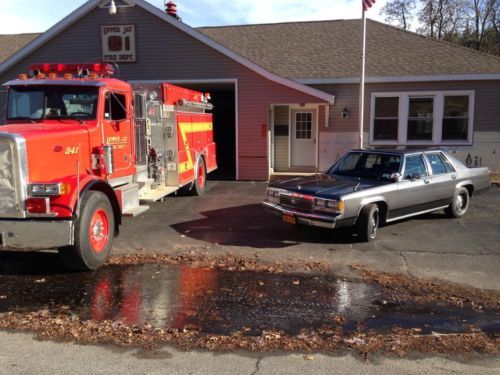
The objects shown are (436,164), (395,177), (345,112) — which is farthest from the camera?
(345,112)

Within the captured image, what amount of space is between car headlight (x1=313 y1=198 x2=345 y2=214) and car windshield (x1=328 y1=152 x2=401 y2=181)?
1.46 metres

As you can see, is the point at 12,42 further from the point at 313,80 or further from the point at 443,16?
the point at 443,16

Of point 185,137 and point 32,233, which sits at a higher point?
point 185,137

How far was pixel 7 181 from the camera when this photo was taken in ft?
18.9

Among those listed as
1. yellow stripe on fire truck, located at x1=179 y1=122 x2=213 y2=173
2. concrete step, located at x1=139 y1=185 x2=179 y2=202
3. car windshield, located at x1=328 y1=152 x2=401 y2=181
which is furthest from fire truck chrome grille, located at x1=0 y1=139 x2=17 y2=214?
car windshield, located at x1=328 y1=152 x2=401 y2=181

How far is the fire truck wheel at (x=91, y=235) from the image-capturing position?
6.07 metres

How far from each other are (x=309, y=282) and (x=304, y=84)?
34.8ft

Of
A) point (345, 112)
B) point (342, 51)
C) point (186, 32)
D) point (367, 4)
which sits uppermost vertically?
point (367, 4)

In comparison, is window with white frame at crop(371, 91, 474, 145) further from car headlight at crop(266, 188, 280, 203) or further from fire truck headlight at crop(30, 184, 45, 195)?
fire truck headlight at crop(30, 184, 45, 195)

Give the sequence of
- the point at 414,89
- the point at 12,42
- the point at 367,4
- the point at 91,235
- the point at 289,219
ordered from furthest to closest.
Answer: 1. the point at 12,42
2. the point at 414,89
3. the point at 367,4
4. the point at 289,219
5. the point at 91,235

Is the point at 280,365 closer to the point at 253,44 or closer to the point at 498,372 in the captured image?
the point at 498,372

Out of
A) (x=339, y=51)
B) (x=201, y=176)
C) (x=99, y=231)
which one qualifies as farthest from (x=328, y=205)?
(x=339, y=51)

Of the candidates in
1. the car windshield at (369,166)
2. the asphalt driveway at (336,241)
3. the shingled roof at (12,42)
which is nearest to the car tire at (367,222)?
the asphalt driveway at (336,241)

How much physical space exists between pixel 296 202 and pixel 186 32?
379 inches
